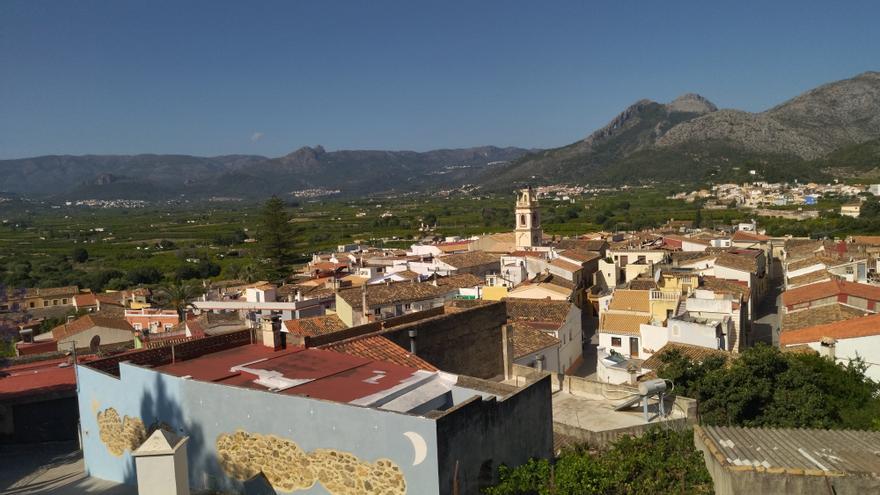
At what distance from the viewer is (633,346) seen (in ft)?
75.0

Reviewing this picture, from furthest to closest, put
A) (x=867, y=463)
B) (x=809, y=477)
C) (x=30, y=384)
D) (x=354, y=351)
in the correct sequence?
(x=30, y=384), (x=354, y=351), (x=867, y=463), (x=809, y=477)

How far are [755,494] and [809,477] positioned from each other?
0.57 metres

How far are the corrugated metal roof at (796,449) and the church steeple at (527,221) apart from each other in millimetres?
38289

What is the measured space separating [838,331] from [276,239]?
34.5 m

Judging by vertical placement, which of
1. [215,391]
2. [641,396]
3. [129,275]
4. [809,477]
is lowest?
[129,275]

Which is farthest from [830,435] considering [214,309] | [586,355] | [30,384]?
[214,309]

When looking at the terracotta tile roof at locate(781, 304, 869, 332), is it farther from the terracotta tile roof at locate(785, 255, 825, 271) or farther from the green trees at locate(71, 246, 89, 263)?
the green trees at locate(71, 246, 89, 263)

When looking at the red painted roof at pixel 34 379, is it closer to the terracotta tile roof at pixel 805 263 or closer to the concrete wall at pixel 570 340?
the concrete wall at pixel 570 340

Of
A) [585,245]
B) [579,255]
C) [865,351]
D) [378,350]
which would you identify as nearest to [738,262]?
[579,255]

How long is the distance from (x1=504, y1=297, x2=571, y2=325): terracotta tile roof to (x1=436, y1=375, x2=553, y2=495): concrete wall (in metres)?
14.5

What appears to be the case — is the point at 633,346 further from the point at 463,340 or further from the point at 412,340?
the point at 412,340

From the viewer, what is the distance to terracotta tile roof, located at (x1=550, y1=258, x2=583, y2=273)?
116 ft

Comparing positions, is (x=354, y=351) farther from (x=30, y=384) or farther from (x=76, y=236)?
(x=76, y=236)

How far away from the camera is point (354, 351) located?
10.5 m
